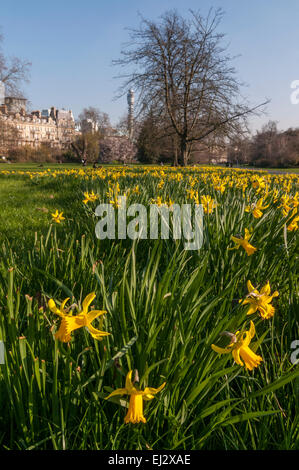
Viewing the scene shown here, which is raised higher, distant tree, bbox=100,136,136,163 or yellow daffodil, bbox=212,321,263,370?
distant tree, bbox=100,136,136,163

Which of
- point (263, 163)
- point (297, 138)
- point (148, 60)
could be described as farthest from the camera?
point (263, 163)

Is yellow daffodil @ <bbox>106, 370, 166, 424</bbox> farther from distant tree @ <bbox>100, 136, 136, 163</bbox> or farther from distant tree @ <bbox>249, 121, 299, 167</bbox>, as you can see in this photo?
distant tree @ <bbox>100, 136, 136, 163</bbox>

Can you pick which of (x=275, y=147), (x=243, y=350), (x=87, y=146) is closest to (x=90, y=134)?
(x=87, y=146)

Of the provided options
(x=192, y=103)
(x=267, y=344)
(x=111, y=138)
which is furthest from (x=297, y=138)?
(x=267, y=344)

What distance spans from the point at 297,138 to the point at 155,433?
50.9 m

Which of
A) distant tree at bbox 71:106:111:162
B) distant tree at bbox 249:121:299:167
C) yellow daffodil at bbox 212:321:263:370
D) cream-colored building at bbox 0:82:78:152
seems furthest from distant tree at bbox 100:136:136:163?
yellow daffodil at bbox 212:321:263:370

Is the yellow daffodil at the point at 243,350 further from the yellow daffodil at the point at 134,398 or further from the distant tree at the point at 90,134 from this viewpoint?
the distant tree at the point at 90,134

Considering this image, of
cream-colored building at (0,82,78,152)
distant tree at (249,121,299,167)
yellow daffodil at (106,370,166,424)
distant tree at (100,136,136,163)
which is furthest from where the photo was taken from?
cream-colored building at (0,82,78,152)

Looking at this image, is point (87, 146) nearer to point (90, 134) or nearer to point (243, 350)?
point (90, 134)

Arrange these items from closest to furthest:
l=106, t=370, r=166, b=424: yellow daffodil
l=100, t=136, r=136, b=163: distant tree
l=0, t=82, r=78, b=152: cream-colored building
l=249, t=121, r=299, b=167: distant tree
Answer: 1. l=106, t=370, r=166, b=424: yellow daffodil
2. l=249, t=121, r=299, b=167: distant tree
3. l=100, t=136, r=136, b=163: distant tree
4. l=0, t=82, r=78, b=152: cream-colored building

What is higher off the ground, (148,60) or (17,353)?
(148,60)

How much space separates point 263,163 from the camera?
162ft
